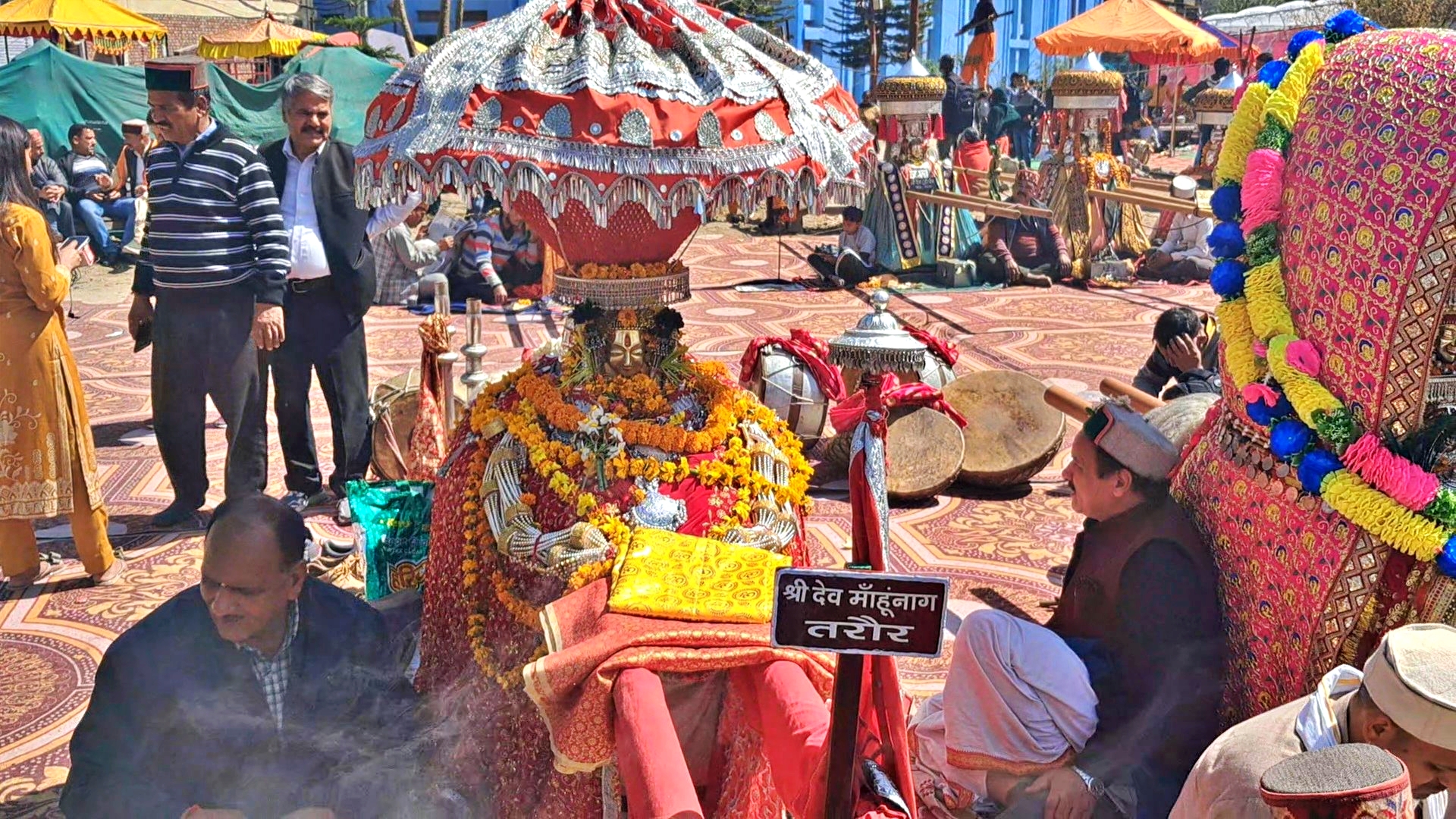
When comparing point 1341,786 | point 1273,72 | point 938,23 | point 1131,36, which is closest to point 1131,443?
point 1273,72

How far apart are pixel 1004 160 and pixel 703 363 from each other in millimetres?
17750

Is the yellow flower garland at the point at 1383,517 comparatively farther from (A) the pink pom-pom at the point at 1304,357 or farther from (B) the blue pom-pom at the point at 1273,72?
(B) the blue pom-pom at the point at 1273,72

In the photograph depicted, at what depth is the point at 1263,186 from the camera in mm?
2822

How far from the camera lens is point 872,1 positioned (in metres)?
32.6

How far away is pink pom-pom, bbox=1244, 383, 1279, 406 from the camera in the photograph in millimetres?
2787

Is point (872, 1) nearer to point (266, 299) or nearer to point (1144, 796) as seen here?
point (266, 299)

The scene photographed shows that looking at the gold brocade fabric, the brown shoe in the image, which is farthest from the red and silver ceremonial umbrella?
the brown shoe

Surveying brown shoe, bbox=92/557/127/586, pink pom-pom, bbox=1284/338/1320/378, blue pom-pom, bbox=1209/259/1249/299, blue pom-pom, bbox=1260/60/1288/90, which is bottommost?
brown shoe, bbox=92/557/127/586

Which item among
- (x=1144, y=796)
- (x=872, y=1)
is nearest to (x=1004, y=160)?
(x=872, y=1)

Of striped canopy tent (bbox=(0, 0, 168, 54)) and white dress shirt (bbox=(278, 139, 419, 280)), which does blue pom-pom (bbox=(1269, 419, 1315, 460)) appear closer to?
white dress shirt (bbox=(278, 139, 419, 280))

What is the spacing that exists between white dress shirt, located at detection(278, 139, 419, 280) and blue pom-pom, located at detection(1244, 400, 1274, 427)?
3.83 metres

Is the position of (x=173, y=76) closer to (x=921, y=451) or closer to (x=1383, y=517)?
(x=921, y=451)

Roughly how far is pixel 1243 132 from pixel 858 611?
1955mm

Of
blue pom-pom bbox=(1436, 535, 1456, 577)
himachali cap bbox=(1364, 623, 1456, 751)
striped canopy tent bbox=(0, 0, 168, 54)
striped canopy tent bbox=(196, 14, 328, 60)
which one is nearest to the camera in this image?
himachali cap bbox=(1364, 623, 1456, 751)
